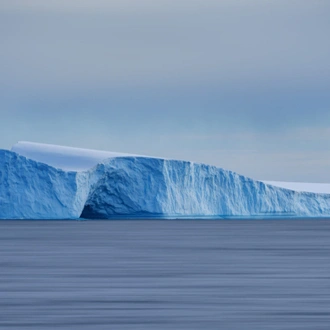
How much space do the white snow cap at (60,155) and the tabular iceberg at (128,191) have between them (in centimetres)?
748

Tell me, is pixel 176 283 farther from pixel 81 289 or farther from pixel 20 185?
pixel 20 185

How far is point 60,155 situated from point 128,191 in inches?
567

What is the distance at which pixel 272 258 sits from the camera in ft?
56.6

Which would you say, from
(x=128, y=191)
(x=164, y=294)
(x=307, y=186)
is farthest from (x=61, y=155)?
(x=164, y=294)

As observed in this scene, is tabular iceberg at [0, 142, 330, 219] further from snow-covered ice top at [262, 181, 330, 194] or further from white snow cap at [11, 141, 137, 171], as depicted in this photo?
snow-covered ice top at [262, 181, 330, 194]

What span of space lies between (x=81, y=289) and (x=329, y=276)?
3896mm

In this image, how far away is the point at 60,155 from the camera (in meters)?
64.9

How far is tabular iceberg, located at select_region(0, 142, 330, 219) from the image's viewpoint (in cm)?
5022

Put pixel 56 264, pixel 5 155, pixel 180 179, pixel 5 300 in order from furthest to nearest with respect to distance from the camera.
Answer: pixel 180 179
pixel 5 155
pixel 56 264
pixel 5 300

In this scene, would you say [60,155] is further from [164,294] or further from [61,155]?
[164,294]

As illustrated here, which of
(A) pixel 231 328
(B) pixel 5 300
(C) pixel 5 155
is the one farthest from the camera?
(C) pixel 5 155

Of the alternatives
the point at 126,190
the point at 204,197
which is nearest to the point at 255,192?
the point at 204,197

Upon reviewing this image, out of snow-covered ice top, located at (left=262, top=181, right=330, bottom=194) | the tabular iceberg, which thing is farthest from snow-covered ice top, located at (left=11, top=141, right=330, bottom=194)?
snow-covered ice top, located at (left=262, top=181, right=330, bottom=194)

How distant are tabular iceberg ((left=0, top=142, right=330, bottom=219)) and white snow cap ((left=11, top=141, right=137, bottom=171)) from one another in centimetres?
748
